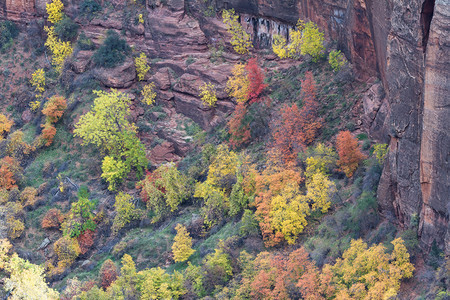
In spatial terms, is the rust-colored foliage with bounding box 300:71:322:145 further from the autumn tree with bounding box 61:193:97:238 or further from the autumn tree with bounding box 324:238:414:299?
the autumn tree with bounding box 61:193:97:238

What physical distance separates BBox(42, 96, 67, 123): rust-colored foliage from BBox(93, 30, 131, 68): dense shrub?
598cm

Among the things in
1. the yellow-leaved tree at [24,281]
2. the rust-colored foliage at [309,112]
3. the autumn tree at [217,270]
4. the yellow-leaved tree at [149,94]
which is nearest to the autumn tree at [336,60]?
the rust-colored foliage at [309,112]

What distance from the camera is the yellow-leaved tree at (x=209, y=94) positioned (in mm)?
68438

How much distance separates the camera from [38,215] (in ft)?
209

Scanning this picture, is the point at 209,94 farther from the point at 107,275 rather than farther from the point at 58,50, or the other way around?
the point at 107,275

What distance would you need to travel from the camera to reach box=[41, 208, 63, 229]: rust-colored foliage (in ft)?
204

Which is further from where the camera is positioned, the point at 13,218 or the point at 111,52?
the point at 111,52

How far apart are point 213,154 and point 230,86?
884cm

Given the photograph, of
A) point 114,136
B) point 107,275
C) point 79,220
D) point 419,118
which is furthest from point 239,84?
point 419,118

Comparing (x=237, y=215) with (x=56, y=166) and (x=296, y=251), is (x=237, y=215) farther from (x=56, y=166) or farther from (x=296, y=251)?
(x=56, y=166)

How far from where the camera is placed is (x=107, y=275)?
2014 inches

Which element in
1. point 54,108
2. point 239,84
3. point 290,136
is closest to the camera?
point 290,136

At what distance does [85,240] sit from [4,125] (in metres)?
24.9

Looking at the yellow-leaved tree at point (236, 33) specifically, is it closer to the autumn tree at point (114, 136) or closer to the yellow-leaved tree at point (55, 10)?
the autumn tree at point (114, 136)
